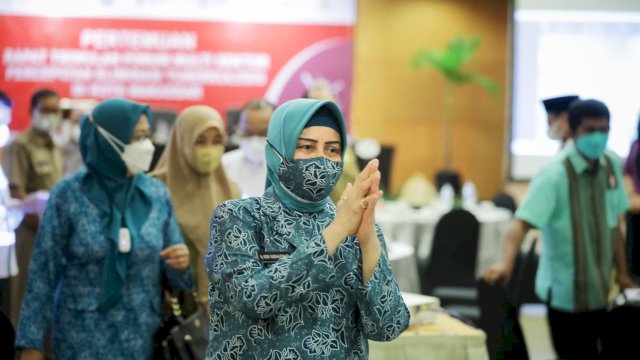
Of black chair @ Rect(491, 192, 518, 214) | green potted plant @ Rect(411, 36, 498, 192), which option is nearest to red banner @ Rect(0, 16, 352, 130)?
green potted plant @ Rect(411, 36, 498, 192)

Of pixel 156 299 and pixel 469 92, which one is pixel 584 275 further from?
pixel 469 92

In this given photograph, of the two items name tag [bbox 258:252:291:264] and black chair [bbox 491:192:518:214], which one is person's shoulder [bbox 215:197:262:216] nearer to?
name tag [bbox 258:252:291:264]

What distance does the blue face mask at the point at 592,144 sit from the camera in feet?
15.5

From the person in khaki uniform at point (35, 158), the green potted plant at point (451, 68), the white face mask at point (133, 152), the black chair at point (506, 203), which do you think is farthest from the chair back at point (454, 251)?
the green potted plant at point (451, 68)

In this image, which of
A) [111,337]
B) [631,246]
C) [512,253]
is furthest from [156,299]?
[631,246]

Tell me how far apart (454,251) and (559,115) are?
2.28m

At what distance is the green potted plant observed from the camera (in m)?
12.2

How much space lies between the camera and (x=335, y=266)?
2.27 m

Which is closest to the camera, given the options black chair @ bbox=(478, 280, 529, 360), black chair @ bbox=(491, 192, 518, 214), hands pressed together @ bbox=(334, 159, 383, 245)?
hands pressed together @ bbox=(334, 159, 383, 245)

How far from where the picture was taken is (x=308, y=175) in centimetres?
225

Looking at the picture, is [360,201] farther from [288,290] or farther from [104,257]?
[104,257]

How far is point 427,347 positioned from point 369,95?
9.25 meters

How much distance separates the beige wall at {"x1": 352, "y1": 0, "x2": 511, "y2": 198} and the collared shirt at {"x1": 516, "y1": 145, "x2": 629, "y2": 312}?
26.1 ft

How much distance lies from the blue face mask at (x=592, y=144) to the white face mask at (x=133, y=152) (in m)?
2.27
